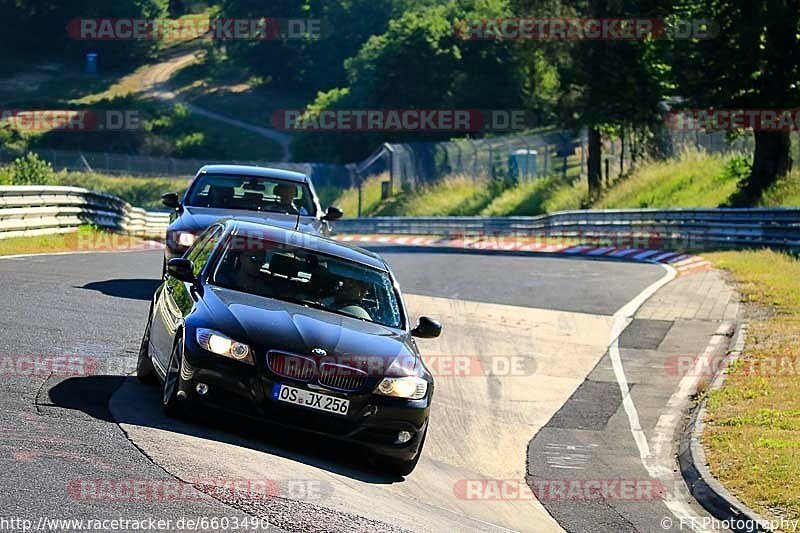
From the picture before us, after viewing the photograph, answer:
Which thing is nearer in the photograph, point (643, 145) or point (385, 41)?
point (643, 145)

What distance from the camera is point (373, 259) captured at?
35.2ft

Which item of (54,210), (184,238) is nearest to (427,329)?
(184,238)

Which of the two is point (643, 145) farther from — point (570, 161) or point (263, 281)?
point (263, 281)

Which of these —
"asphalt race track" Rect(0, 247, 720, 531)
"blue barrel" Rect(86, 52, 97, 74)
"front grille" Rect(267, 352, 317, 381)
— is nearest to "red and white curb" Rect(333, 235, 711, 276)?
"asphalt race track" Rect(0, 247, 720, 531)

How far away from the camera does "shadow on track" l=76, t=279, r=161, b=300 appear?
16734 mm

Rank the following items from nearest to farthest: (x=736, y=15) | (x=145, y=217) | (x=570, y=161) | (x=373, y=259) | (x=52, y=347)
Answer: (x=373, y=259) < (x=52, y=347) < (x=736, y=15) < (x=145, y=217) < (x=570, y=161)

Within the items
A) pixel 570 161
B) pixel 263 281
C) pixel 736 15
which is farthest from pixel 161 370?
pixel 570 161

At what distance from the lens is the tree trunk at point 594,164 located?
49281 mm

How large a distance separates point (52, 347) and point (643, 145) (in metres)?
41.7

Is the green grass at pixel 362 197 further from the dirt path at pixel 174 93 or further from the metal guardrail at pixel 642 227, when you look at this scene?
the dirt path at pixel 174 93

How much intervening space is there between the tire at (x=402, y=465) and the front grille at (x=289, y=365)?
92 centimetres

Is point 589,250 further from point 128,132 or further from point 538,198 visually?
point 128,132

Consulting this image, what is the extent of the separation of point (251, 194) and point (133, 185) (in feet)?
187

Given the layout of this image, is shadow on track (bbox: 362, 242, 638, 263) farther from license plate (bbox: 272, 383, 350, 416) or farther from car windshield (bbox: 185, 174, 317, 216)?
Result: license plate (bbox: 272, 383, 350, 416)
